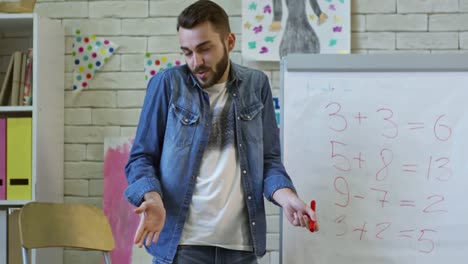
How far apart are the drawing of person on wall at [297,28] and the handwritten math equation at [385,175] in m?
0.52

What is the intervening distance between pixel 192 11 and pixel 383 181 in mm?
852

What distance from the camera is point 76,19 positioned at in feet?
8.89

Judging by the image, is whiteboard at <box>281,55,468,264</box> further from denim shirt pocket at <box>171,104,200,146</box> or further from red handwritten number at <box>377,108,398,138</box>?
denim shirt pocket at <box>171,104,200,146</box>

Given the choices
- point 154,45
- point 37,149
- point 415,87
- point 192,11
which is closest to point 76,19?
point 154,45

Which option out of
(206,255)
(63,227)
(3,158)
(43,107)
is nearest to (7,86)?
(43,107)

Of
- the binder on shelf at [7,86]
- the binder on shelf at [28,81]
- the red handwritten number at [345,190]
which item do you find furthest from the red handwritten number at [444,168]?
the binder on shelf at [7,86]

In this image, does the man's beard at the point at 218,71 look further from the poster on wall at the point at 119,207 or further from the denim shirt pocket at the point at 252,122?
the poster on wall at the point at 119,207

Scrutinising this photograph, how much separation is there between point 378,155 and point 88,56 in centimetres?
126

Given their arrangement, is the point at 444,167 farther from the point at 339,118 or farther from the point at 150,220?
the point at 150,220

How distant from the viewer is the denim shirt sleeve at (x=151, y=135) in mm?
1642

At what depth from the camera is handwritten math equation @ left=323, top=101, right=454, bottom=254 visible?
2.06m

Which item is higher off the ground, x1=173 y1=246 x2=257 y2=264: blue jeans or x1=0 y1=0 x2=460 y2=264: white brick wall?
x1=0 y1=0 x2=460 y2=264: white brick wall

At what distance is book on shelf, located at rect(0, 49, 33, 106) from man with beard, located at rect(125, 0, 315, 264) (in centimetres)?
98

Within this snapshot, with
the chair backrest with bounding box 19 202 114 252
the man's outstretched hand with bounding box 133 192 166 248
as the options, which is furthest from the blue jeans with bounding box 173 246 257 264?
the chair backrest with bounding box 19 202 114 252
